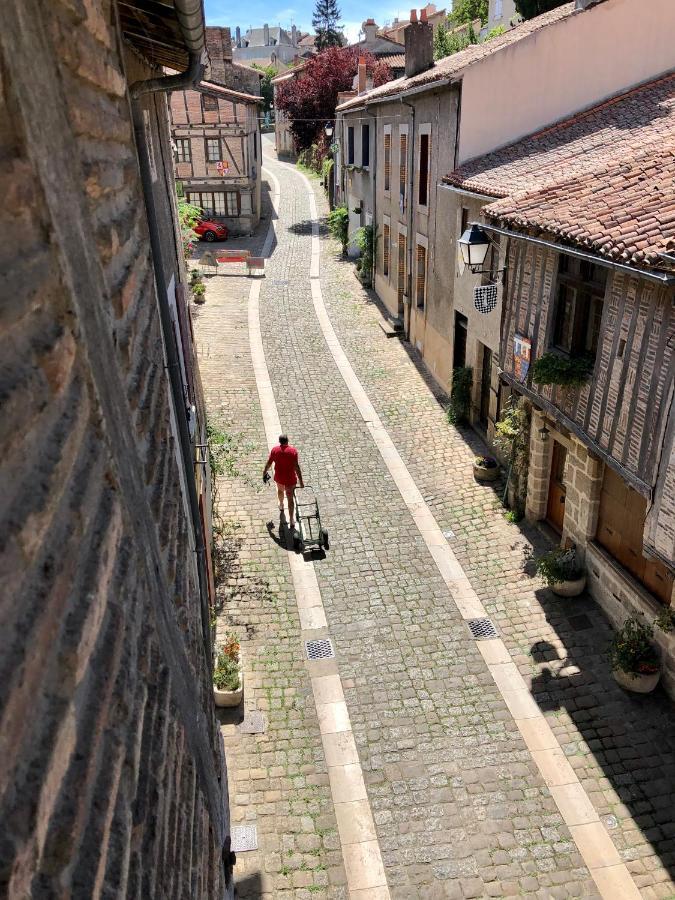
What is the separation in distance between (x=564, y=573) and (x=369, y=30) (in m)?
42.9

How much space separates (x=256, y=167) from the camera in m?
37.0

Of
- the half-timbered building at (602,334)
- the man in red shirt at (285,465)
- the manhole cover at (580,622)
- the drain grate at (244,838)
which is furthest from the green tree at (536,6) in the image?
the drain grate at (244,838)

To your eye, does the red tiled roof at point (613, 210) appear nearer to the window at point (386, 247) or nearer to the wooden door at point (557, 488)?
the wooden door at point (557, 488)

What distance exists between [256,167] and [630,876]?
36497 mm

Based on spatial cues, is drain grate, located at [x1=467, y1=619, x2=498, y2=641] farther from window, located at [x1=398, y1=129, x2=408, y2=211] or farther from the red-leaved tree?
the red-leaved tree

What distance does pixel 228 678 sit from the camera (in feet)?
26.6

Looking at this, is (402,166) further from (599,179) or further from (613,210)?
(613,210)

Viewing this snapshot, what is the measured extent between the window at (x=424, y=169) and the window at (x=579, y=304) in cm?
818

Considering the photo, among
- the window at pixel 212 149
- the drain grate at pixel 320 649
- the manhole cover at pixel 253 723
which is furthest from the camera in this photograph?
the window at pixel 212 149

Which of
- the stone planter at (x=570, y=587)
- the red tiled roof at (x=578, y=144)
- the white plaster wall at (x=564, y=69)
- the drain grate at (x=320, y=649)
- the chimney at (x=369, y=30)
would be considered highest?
the chimney at (x=369, y=30)

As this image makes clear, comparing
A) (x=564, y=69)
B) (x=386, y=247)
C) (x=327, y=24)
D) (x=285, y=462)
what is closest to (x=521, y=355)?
(x=285, y=462)

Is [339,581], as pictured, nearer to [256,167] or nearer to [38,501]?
[38,501]

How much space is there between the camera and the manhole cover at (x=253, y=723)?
797 centimetres

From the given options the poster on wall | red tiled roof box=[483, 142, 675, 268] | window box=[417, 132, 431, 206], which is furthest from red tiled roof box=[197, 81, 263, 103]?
the poster on wall
